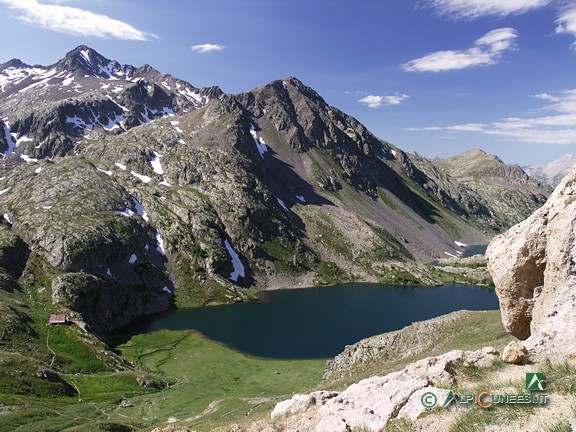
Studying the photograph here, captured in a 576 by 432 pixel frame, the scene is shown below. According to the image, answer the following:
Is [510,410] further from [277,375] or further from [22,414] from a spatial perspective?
[277,375]

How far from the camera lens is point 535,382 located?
35.2 ft

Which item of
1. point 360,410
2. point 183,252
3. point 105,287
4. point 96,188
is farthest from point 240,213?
point 360,410

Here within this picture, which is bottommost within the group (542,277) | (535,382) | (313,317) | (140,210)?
(313,317)

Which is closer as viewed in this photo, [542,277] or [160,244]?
[542,277]

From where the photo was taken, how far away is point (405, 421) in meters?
12.7

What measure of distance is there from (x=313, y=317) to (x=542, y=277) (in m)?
116

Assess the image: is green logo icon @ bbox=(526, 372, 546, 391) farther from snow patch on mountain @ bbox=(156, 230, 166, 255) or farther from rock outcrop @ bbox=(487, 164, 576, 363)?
snow patch on mountain @ bbox=(156, 230, 166, 255)

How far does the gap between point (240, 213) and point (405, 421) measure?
18312cm

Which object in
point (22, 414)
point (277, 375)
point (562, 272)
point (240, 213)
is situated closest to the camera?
point (562, 272)

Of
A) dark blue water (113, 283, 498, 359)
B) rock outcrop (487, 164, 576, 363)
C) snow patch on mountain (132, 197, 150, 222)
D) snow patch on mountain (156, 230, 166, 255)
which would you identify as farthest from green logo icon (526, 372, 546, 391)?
snow patch on mountain (132, 197, 150, 222)

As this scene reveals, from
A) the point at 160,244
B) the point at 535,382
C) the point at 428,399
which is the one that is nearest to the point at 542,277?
the point at 535,382

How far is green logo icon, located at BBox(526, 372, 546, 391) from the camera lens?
10672mm

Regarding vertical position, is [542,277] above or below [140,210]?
below

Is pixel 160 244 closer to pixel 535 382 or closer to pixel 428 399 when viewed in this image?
pixel 428 399
